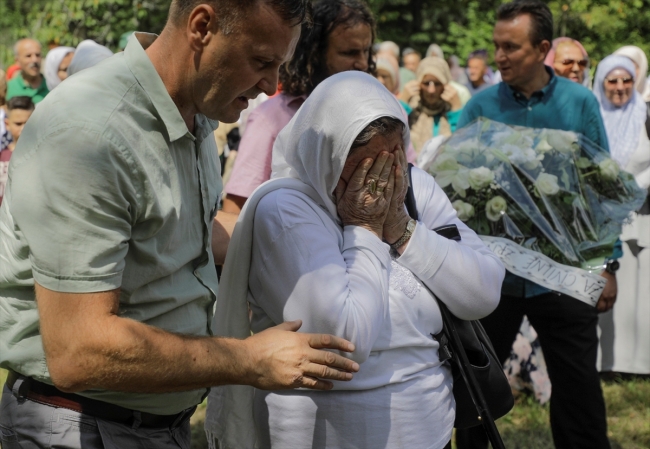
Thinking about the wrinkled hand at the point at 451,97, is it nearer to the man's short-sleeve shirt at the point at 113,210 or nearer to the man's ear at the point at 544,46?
the man's ear at the point at 544,46

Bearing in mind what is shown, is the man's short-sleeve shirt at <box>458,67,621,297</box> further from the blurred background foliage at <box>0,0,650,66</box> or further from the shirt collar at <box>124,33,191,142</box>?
the blurred background foliage at <box>0,0,650,66</box>

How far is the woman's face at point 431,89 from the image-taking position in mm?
7199

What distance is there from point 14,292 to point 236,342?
0.55m

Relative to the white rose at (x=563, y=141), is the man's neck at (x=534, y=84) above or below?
above

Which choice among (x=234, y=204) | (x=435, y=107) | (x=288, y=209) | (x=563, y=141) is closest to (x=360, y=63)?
(x=234, y=204)

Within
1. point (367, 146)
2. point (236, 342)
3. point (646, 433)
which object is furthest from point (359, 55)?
point (646, 433)

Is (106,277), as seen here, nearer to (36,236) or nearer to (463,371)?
(36,236)

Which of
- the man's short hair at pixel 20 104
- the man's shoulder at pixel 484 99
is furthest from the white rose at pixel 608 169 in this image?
the man's short hair at pixel 20 104

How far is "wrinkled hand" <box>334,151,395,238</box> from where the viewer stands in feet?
7.36

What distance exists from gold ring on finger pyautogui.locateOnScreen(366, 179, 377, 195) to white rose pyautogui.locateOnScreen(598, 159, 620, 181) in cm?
167

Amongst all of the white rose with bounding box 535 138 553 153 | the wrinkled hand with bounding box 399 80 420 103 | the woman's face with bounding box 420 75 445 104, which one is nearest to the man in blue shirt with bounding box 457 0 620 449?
the white rose with bounding box 535 138 553 153

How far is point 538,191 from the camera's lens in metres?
3.39

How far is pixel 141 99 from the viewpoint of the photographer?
5.98ft

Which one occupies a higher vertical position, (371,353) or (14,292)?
(14,292)
